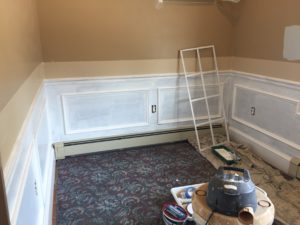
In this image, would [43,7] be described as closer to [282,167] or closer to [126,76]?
[126,76]

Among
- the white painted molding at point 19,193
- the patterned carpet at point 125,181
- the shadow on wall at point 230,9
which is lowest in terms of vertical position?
the patterned carpet at point 125,181

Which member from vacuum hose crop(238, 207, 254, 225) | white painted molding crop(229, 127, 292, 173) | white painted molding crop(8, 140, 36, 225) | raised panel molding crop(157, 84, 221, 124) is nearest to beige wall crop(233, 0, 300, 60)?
raised panel molding crop(157, 84, 221, 124)

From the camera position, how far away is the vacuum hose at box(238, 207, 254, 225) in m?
1.33

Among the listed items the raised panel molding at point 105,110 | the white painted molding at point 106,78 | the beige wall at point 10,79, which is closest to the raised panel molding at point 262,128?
the white painted molding at point 106,78

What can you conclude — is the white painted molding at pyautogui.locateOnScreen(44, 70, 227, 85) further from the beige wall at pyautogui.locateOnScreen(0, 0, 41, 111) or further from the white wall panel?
the beige wall at pyautogui.locateOnScreen(0, 0, 41, 111)

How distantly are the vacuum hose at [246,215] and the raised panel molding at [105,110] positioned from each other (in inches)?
87.4

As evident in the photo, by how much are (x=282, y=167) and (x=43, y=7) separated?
305cm

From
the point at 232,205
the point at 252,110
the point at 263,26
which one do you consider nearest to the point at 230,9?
the point at 263,26

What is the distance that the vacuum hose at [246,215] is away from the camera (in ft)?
4.38

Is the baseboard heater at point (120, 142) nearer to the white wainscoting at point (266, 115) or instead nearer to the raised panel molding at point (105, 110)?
the raised panel molding at point (105, 110)

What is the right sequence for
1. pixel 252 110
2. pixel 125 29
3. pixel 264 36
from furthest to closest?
pixel 252 110 < pixel 125 29 < pixel 264 36

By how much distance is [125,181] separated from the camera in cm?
272

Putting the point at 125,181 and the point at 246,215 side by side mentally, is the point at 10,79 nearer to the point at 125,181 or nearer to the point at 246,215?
the point at 246,215

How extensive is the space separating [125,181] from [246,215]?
1562 mm
